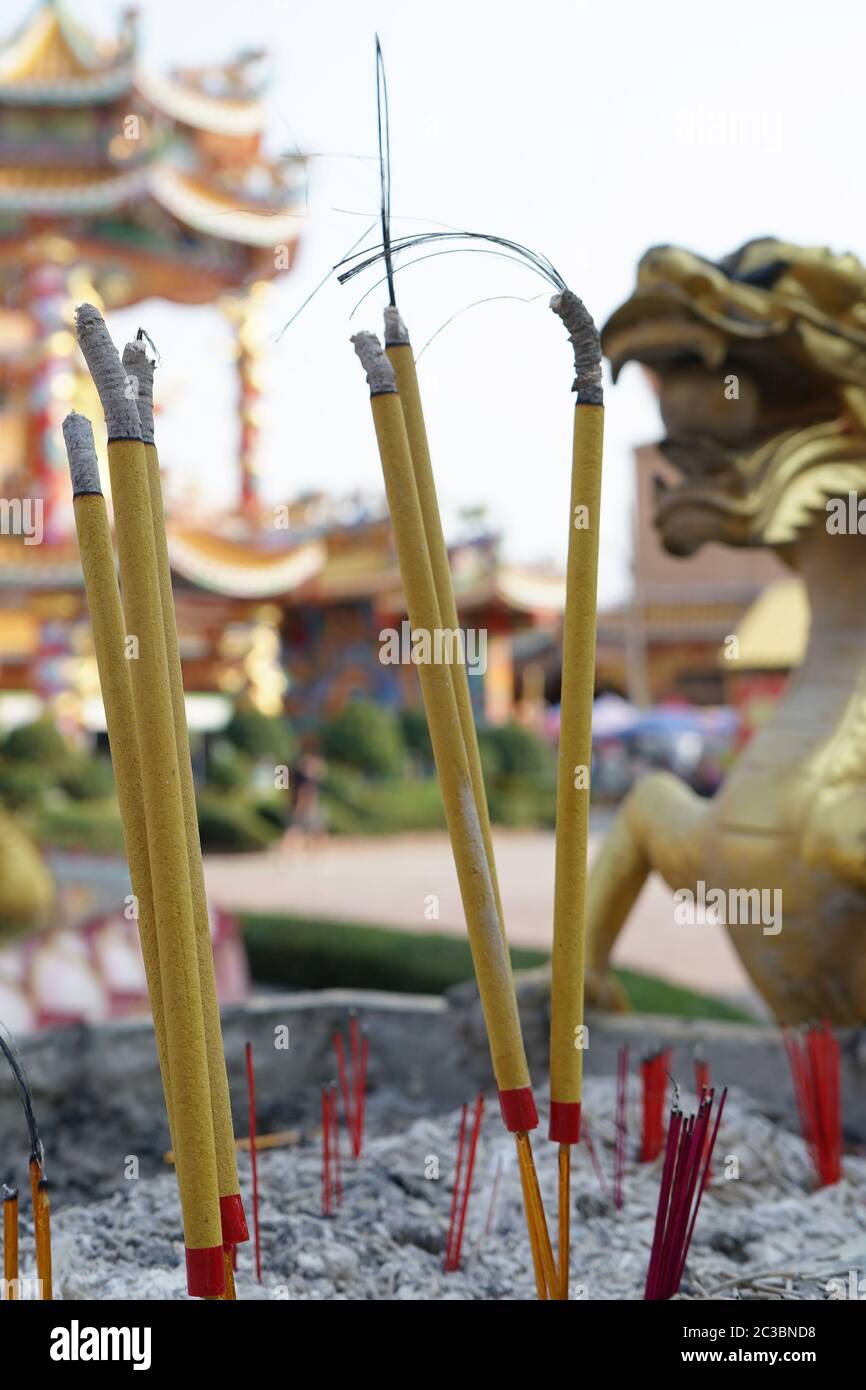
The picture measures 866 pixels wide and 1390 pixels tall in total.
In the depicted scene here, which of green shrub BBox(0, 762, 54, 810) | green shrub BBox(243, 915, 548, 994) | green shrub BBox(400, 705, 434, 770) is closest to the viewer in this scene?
green shrub BBox(243, 915, 548, 994)

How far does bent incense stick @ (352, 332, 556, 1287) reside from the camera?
1122 millimetres

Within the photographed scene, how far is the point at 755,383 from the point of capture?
221 cm

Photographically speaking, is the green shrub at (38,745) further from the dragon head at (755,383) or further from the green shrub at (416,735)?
the dragon head at (755,383)

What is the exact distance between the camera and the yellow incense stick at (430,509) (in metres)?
1.22

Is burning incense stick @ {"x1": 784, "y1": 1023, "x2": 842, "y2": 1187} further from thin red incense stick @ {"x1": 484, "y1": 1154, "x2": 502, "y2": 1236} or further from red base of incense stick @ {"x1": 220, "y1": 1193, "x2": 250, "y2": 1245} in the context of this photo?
red base of incense stick @ {"x1": 220, "y1": 1193, "x2": 250, "y2": 1245}

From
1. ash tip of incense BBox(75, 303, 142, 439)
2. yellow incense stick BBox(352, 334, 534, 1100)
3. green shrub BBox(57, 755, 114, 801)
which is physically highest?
green shrub BBox(57, 755, 114, 801)

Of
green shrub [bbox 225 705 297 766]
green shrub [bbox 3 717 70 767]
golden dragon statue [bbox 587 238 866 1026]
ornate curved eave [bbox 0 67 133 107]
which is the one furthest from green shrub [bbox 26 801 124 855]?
golden dragon statue [bbox 587 238 866 1026]

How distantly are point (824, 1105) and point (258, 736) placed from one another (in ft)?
35.5

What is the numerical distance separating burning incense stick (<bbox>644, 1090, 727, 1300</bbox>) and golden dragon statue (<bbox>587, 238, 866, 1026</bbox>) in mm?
853

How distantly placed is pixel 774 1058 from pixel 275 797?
971cm

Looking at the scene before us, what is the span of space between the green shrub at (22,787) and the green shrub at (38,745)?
0.27m

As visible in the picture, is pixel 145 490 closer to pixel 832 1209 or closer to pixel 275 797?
pixel 832 1209

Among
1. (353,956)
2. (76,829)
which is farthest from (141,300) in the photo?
(353,956)

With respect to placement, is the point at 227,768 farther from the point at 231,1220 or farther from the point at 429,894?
the point at 231,1220
